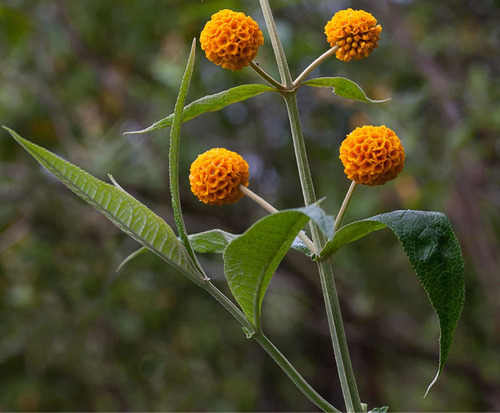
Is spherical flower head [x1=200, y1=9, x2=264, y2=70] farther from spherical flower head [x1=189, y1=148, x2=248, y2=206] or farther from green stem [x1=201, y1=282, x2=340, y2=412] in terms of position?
green stem [x1=201, y1=282, x2=340, y2=412]

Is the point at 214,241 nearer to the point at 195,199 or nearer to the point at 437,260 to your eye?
the point at 437,260

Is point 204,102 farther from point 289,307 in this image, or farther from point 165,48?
point 289,307

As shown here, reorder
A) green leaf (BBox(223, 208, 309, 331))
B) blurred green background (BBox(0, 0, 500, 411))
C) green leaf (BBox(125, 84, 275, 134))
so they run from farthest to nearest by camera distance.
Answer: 1. blurred green background (BBox(0, 0, 500, 411))
2. green leaf (BBox(125, 84, 275, 134))
3. green leaf (BBox(223, 208, 309, 331))

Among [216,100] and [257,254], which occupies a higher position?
[216,100]

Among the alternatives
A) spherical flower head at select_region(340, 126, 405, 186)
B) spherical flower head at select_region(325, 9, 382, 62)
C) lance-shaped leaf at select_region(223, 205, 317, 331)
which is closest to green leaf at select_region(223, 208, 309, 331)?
lance-shaped leaf at select_region(223, 205, 317, 331)

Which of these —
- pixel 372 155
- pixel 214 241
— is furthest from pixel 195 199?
pixel 372 155

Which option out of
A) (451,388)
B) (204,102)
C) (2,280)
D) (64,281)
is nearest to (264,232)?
(204,102)

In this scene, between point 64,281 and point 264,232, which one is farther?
point 64,281
